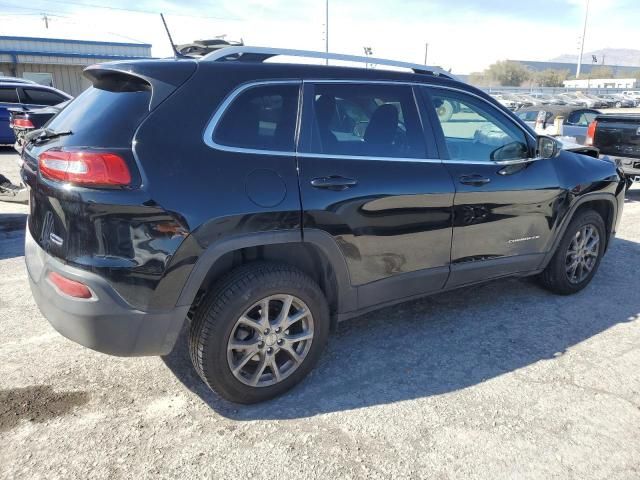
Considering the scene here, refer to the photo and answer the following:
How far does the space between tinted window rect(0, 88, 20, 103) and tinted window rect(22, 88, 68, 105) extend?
22 centimetres

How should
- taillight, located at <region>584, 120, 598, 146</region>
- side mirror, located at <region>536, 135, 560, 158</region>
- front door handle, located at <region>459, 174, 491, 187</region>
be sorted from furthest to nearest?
taillight, located at <region>584, 120, 598, 146</region>
side mirror, located at <region>536, 135, 560, 158</region>
front door handle, located at <region>459, 174, 491, 187</region>

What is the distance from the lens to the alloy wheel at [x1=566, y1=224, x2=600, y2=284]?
14.7 ft

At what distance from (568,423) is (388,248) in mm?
1403

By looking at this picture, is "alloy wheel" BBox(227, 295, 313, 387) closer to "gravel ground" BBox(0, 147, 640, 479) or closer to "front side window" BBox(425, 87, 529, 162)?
"gravel ground" BBox(0, 147, 640, 479)

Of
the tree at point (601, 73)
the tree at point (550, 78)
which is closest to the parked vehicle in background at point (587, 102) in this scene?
the tree at point (550, 78)

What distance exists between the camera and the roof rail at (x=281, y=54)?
285cm

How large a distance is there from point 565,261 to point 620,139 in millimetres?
5887

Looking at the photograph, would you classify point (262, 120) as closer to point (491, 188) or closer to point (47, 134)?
point (47, 134)

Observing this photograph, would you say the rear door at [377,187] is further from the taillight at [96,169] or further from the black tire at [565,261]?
the black tire at [565,261]

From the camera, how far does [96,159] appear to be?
2383 millimetres

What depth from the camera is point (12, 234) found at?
6000 millimetres

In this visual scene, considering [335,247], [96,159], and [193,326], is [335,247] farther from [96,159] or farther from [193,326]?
[96,159]

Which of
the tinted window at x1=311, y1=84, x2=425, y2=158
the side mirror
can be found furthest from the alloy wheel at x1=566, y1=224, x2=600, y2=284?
the tinted window at x1=311, y1=84, x2=425, y2=158

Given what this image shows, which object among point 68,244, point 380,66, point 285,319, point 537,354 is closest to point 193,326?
point 285,319
